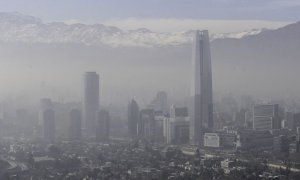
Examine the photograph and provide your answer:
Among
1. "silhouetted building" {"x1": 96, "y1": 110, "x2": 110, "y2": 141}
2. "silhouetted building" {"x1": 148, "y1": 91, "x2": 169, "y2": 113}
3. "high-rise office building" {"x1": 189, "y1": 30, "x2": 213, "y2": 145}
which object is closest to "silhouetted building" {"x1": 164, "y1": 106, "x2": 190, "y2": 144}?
"high-rise office building" {"x1": 189, "y1": 30, "x2": 213, "y2": 145}

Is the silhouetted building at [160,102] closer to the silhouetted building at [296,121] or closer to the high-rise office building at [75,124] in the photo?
the high-rise office building at [75,124]

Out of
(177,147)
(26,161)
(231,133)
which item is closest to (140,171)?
(26,161)

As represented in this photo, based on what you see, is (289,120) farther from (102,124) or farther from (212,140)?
(102,124)

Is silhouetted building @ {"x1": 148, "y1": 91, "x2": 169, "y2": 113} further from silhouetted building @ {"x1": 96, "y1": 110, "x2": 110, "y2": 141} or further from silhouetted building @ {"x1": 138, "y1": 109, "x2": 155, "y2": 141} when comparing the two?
silhouetted building @ {"x1": 96, "y1": 110, "x2": 110, "y2": 141}

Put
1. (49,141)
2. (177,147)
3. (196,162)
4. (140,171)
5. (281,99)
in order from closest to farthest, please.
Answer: (140,171) → (196,162) → (177,147) → (49,141) → (281,99)

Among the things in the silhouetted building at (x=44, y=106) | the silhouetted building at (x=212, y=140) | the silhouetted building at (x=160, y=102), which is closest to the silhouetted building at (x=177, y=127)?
the silhouetted building at (x=212, y=140)

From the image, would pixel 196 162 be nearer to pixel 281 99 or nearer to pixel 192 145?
pixel 192 145

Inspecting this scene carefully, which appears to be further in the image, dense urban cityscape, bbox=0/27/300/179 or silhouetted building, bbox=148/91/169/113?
silhouetted building, bbox=148/91/169/113
